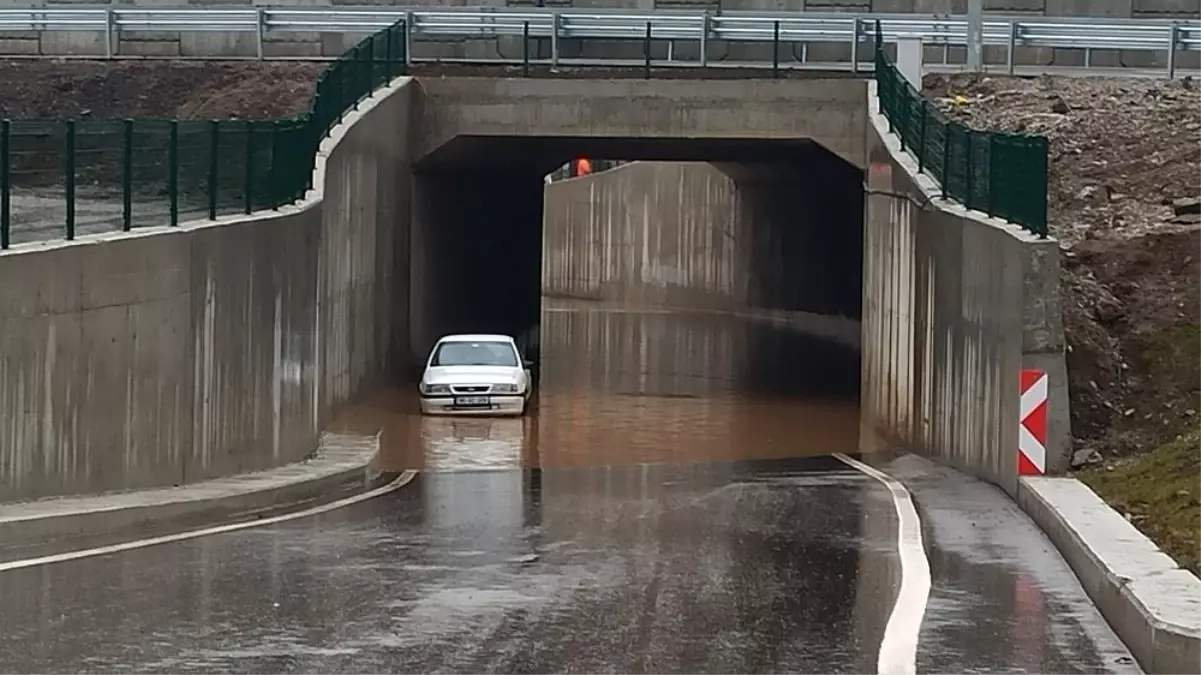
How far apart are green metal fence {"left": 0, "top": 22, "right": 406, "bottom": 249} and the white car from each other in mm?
5400

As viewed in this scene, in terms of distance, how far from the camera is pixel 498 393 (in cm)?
3080

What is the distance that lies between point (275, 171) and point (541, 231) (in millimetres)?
28212

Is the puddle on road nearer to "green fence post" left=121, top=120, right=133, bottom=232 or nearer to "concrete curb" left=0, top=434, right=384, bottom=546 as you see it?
"concrete curb" left=0, top=434, right=384, bottom=546

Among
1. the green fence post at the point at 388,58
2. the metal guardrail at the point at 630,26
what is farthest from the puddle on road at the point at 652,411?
the metal guardrail at the point at 630,26

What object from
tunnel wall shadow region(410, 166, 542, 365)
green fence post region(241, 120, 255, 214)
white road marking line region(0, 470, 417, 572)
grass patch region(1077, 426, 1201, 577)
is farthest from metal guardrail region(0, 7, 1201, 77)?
grass patch region(1077, 426, 1201, 577)

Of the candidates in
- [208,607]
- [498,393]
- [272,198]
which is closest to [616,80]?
[498,393]

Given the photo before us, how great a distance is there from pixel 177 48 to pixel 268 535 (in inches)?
1104

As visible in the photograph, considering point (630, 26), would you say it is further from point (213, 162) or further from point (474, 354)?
point (213, 162)

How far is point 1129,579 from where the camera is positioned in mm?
11141

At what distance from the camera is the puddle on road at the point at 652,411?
1019 inches

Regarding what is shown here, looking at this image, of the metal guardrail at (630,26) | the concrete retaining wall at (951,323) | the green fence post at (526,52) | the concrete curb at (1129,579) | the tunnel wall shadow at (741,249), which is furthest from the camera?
the tunnel wall shadow at (741,249)

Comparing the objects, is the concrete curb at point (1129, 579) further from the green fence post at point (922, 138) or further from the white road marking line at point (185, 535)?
the green fence post at point (922, 138)

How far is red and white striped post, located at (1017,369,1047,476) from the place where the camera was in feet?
58.3

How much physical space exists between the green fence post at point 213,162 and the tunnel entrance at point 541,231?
13.0 m
